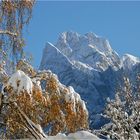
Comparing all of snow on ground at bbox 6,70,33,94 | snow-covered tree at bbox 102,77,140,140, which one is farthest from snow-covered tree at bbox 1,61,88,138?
snow-covered tree at bbox 102,77,140,140

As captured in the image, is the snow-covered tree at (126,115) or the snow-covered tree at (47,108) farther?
the snow-covered tree at (126,115)

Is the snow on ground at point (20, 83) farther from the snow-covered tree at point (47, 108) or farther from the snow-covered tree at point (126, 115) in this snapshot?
the snow-covered tree at point (126, 115)

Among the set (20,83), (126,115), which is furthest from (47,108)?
(126,115)

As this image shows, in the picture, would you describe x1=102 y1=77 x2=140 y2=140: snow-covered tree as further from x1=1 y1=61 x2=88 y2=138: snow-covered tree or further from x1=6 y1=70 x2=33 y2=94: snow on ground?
x1=6 y1=70 x2=33 y2=94: snow on ground

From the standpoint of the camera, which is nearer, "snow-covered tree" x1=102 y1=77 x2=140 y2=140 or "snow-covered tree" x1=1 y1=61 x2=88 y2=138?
"snow-covered tree" x1=1 y1=61 x2=88 y2=138

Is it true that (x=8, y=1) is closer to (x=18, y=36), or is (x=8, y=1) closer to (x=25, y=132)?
(x=18, y=36)

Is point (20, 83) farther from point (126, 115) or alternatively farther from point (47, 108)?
point (126, 115)

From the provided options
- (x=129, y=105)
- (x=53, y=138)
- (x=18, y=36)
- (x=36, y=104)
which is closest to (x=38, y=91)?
(x=36, y=104)

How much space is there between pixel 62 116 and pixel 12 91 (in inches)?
49.5

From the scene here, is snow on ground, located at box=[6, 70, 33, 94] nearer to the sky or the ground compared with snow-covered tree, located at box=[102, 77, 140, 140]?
nearer to the ground

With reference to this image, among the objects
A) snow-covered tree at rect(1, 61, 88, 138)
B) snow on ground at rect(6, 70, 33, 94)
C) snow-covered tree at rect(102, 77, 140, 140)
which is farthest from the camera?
snow-covered tree at rect(102, 77, 140, 140)

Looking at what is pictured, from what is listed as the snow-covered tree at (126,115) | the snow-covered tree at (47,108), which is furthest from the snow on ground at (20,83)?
the snow-covered tree at (126,115)

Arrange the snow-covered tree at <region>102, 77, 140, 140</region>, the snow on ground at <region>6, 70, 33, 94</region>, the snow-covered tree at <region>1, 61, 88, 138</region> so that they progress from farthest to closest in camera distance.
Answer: the snow-covered tree at <region>102, 77, 140, 140</region>
the snow-covered tree at <region>1, 61, 88, 138</region>
the snow on ground at <region>6, 70, 33, 94</region>

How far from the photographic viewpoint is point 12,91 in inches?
274
